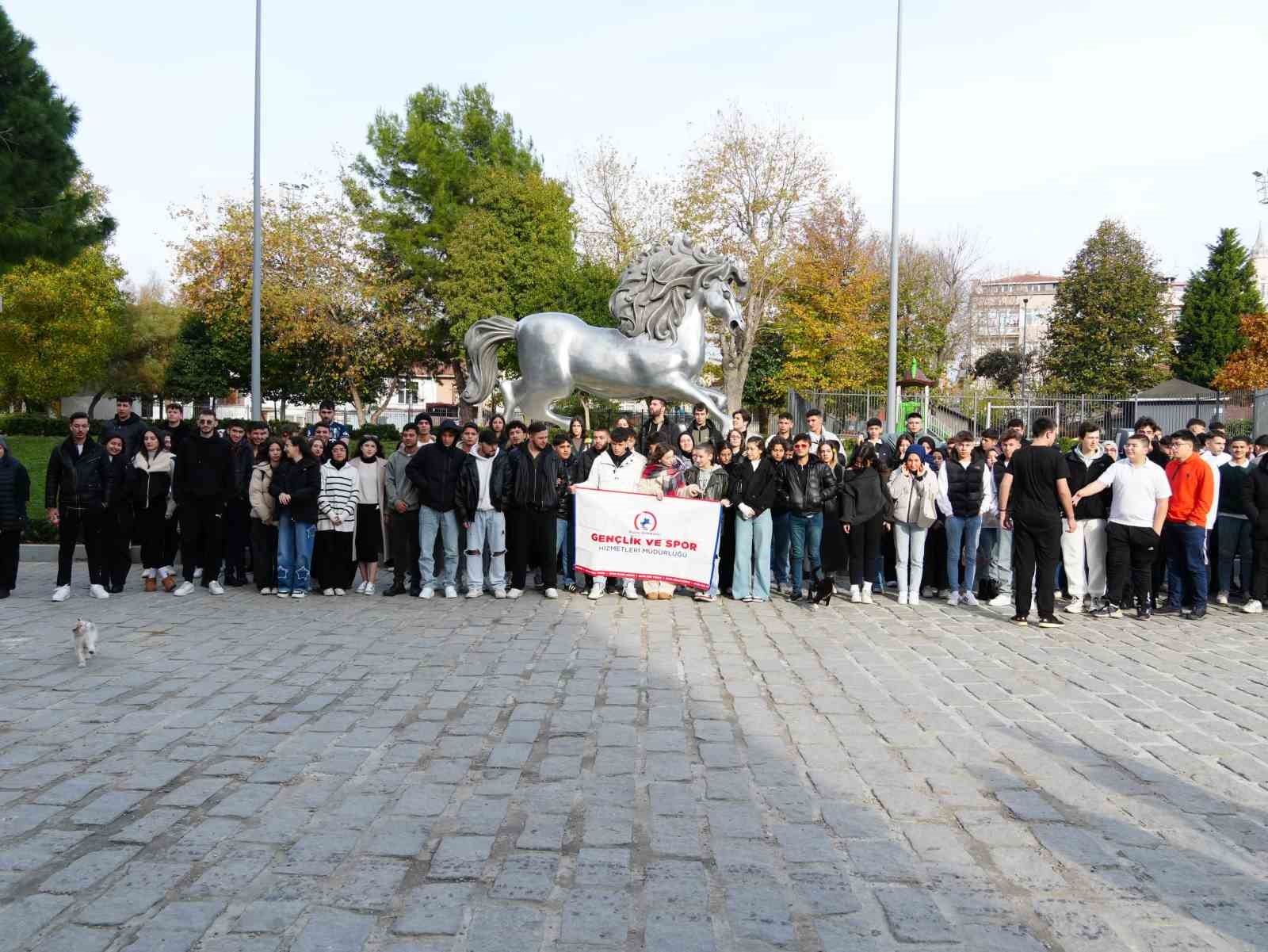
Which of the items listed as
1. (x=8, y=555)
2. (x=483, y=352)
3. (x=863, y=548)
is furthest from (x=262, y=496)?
(x=863, y=548)

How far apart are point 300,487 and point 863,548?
6128 millimetres

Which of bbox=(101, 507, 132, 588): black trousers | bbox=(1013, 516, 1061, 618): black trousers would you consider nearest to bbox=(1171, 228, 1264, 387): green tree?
bbox=(1013, 516, 1061, 618): black trousers

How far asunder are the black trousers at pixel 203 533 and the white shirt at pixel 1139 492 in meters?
9.54

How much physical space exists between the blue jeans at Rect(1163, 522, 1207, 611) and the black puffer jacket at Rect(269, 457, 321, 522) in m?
9.06

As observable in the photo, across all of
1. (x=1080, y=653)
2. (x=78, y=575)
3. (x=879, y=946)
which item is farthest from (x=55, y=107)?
(x=879, y=946)

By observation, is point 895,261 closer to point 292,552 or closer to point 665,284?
point 665,284

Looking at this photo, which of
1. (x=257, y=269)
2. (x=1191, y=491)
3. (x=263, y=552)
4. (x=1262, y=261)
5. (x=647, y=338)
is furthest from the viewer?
(x=1262, y=261)

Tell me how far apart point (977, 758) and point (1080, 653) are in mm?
3532

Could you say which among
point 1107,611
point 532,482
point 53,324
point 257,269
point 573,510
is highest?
point 53,324

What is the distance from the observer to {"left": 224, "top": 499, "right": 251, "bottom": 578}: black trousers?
11.7m

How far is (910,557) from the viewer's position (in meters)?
11.4

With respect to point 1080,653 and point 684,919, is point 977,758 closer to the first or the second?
point 684,919

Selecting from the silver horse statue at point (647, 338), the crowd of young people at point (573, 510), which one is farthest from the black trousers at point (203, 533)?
the silver horse statue at point (647, 338)

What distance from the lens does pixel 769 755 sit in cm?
567
